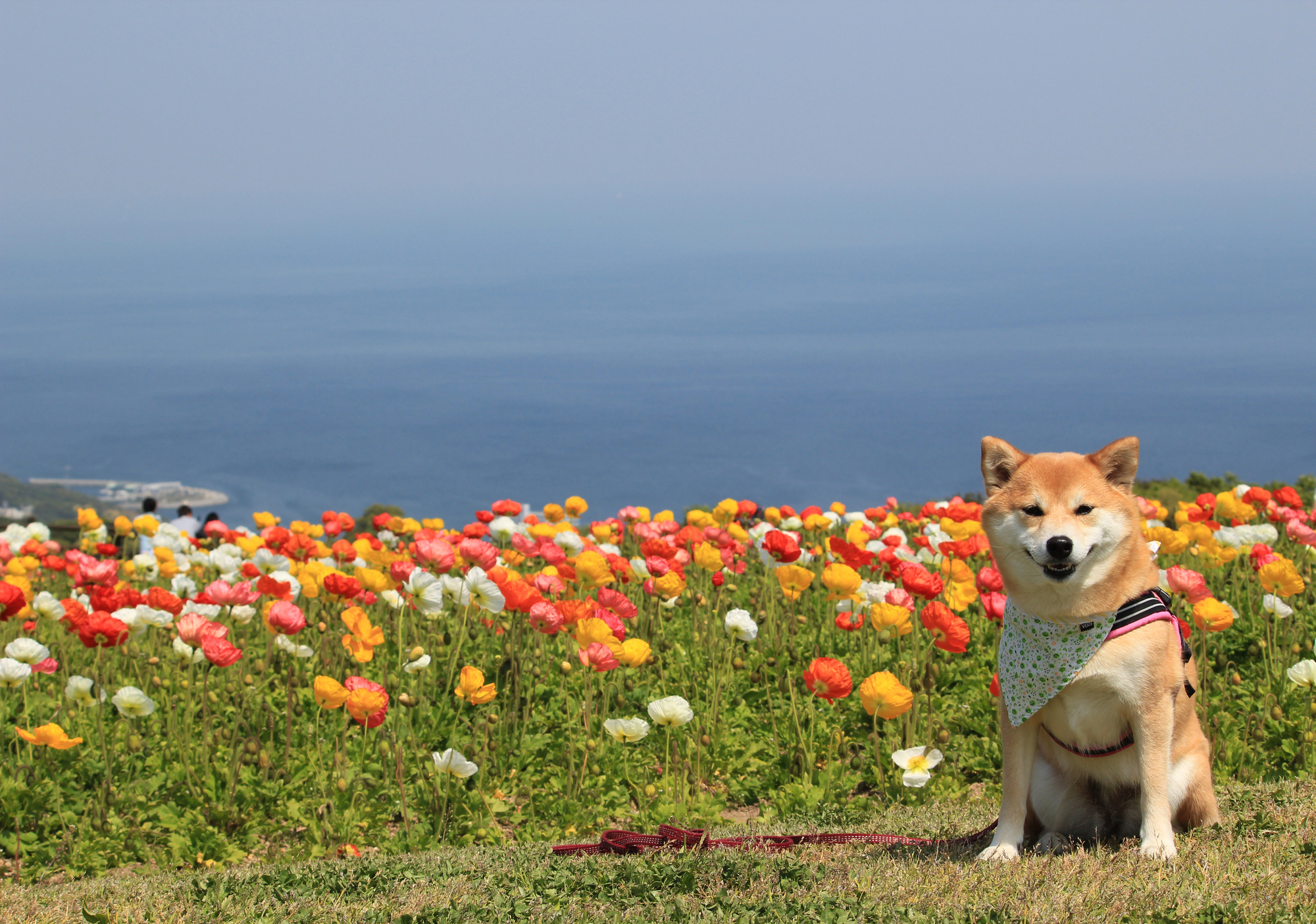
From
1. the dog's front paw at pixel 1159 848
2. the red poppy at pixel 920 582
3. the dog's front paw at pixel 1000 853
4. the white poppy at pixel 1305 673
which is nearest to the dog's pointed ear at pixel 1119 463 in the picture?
the dog's front paw at pixel 1159 848

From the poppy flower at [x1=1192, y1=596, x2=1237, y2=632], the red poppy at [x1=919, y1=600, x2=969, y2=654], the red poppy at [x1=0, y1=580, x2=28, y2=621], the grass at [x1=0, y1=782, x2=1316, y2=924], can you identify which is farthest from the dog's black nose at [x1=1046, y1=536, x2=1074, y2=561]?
the red poppy at [x1=0, y1=580, x2=28, y2=621]

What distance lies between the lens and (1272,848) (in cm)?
416

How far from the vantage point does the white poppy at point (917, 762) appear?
19.3ft

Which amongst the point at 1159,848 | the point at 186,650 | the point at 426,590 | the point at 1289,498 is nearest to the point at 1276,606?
the point at 1289,498

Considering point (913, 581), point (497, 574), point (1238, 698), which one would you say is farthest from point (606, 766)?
point (1238, 698)

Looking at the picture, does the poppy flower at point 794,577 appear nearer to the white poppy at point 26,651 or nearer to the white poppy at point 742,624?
the white poppy at point 742,624

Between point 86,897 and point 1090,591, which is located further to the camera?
point 86,897

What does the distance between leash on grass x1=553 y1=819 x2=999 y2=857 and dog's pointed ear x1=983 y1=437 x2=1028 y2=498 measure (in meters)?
1.67

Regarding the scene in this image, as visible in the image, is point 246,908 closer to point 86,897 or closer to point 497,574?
point 86,897

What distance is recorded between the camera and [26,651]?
6879 millimetres

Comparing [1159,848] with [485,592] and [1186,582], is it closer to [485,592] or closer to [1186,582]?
[1186,582]

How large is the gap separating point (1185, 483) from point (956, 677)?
11316 millimetres

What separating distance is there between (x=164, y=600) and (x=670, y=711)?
11.4 feet

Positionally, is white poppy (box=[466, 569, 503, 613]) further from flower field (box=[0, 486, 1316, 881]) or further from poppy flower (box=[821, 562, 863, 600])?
poppy flower (box=[821, 562, 863, 600])
